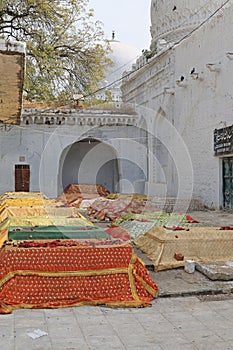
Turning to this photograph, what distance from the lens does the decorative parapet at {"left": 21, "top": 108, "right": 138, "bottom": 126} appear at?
56.8 feet

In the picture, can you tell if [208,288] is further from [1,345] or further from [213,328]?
[1,345]

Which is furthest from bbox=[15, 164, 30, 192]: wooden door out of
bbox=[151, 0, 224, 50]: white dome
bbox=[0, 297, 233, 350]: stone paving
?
bbox=[0, 297, 233, 350]: stone paving

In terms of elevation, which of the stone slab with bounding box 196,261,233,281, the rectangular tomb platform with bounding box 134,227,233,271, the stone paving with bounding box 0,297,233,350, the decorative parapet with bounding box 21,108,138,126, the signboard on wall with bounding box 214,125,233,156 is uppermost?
the decorative parapet with bounding box 21,108,138,126

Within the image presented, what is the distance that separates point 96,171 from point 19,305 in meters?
16.9

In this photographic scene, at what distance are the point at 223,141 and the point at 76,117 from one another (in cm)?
710

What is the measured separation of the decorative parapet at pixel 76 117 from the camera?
17.3m

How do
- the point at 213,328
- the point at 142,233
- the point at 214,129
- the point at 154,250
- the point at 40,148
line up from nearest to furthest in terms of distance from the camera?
the point at 213,328 < the point at 154,250 < the point at 142,233 < the point at 214,129 < the point at 40,148

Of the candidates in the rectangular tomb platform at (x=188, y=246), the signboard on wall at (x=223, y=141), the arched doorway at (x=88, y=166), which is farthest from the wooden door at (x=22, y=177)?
the rectangular tomb platform at (x=188, y=246)

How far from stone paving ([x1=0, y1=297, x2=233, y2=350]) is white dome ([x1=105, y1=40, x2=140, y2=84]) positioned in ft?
65.2

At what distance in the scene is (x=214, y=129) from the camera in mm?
12984

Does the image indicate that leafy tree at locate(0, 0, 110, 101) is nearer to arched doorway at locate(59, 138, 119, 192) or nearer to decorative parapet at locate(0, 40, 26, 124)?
arched doorway at locate(59, 138, 119, 192)

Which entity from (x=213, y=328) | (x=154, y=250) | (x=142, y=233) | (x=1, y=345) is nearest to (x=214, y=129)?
(x=142, y=233)

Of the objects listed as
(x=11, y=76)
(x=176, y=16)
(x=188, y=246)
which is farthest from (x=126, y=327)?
(x=176, y=16)

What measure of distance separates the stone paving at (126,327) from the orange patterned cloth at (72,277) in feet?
0.68
